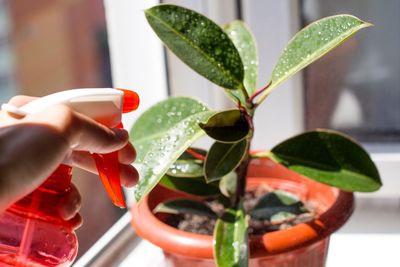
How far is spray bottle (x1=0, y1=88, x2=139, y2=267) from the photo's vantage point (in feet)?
1.19

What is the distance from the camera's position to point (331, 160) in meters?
0.56

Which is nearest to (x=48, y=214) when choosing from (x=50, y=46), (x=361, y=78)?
(x=361, y=78)

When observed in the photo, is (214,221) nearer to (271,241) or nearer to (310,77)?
(271,241)

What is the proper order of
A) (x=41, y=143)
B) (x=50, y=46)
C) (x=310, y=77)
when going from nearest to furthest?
(x=41, y=143)
(x=310, y=77)
(x=50, y=46)

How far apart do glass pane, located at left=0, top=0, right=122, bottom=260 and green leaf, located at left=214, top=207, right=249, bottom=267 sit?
3.01 feet

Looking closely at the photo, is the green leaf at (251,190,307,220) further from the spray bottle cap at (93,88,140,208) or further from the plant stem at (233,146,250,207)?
the spray bottle cap at (93,88,140,208)

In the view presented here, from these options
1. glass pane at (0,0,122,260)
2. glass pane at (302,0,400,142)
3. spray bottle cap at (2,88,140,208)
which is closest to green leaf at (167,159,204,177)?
spray bottle cap at (2,88,140,208)

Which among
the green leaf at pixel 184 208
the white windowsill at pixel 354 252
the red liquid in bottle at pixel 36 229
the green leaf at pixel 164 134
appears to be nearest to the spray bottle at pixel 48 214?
the red liquid in bottle at pixel 36 229

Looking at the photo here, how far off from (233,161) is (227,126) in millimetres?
34

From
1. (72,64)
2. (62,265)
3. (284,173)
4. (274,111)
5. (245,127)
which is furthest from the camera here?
(72,64)

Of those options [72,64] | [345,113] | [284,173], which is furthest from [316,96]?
[72,64]

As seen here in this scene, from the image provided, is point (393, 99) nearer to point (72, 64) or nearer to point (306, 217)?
point (306, 217)

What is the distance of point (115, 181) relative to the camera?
416 millimetres

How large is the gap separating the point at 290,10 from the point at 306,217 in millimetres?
296
